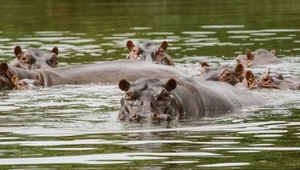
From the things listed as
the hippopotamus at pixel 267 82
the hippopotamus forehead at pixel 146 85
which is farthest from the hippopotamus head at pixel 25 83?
the hippopotamus forehead at pixel 146 85

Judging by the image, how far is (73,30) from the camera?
2958 centimetres

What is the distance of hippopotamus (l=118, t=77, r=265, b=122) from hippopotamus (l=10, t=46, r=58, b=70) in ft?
19.6

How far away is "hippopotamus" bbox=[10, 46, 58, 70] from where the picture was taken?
19.6 m

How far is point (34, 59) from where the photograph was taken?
19.7 m

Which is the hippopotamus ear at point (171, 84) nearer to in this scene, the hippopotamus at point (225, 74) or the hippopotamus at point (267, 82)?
the hippopotamus at point (267, 82)

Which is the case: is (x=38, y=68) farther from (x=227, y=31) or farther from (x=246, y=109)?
(x=227, y=31)

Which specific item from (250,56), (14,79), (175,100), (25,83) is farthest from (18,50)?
(175,100)

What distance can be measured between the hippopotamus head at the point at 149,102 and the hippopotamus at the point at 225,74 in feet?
14.4

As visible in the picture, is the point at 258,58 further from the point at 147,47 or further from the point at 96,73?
the point at 96,73

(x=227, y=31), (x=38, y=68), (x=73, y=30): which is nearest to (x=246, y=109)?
(x=38, y=68)

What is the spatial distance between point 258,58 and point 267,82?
16.3 feet

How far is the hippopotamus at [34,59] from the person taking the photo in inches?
A: 770

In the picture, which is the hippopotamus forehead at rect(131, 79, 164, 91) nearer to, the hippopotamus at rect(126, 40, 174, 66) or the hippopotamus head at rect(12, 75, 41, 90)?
the hippopotamus head at rect(12, 75, 41, 90)

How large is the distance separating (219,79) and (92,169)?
8212 mm
